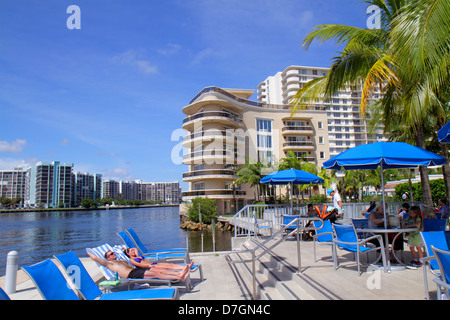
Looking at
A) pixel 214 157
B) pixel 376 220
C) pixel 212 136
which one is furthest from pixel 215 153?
pixel 376 220

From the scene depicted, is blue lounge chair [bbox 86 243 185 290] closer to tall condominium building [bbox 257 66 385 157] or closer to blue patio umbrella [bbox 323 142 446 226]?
blue patio umbrella [bbox 323 142 446 226]

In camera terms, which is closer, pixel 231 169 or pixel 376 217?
pixel 376 217

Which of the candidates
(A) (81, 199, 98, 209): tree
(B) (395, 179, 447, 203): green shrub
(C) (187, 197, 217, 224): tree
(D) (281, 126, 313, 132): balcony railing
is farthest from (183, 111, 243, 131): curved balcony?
(A) (81, 199, 98, 209): tree

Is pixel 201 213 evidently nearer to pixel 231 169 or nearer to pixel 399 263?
pixel 231 169

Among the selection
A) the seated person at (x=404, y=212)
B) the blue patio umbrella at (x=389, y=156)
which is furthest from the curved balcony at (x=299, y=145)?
the blue patio umbrella at (x=389, y=156)

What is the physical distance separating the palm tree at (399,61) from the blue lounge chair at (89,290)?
6554 mm

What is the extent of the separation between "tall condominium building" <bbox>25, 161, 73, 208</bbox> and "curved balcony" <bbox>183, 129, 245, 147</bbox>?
146719mm

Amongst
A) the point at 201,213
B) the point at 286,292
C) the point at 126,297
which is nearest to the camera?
the point at 126,297

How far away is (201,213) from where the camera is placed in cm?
4566

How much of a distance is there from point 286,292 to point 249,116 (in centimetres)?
5055

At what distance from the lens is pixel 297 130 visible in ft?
188

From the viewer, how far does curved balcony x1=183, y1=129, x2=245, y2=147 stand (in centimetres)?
4838

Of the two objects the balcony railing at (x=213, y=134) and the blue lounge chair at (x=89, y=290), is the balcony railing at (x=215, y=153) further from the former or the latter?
the blue lounge chair at (x=89, y=290)
